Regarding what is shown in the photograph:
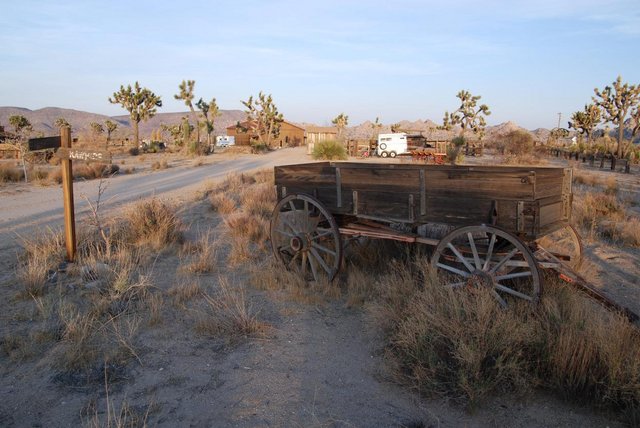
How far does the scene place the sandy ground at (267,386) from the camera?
10.3 ft

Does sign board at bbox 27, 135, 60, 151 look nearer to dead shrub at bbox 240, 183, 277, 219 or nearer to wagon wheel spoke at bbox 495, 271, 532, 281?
dead shrub at bbox 240, 183, 277, 219

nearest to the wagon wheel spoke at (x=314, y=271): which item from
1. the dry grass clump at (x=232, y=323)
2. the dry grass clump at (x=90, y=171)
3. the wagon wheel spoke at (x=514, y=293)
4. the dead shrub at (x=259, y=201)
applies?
the dry grass clump at (x=232, y=323)

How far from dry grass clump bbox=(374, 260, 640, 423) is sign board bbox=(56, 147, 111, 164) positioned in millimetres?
4564

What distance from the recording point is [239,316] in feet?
14.9

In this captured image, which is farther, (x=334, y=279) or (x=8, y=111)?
(x=8, y=111)

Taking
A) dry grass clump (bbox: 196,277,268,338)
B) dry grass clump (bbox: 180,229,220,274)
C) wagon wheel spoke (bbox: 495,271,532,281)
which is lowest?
dry grass clump (bbox: 196,277,268,338)

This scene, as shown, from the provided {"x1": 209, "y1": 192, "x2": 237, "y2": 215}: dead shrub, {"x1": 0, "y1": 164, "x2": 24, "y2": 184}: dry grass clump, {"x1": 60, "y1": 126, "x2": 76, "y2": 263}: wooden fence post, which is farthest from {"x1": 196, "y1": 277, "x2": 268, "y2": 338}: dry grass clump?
{"x1": 0, "y1": 164, "x2": 24, "y2": 184}: dry grass clump

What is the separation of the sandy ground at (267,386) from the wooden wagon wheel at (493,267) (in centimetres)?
92

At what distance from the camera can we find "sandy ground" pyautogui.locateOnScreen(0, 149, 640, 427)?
3129 mm

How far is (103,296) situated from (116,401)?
200cm

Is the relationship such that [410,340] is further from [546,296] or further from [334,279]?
[334,279]

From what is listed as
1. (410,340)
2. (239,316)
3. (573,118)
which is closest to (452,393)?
(410,340)

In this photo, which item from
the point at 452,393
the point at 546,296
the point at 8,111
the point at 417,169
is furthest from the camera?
the point at 8,111

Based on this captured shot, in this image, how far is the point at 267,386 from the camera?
3572mm
